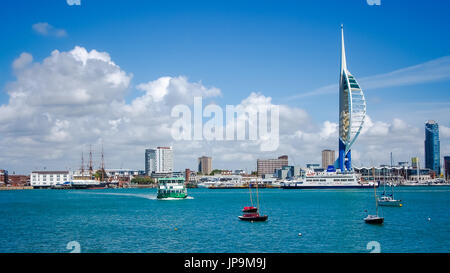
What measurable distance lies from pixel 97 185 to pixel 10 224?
103646 millimetres

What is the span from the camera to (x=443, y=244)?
760 inches

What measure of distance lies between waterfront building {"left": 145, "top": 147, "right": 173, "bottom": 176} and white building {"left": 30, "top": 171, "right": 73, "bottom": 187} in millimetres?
34676

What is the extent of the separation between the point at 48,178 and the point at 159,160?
4123 centimetres

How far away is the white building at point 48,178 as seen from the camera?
440 feet

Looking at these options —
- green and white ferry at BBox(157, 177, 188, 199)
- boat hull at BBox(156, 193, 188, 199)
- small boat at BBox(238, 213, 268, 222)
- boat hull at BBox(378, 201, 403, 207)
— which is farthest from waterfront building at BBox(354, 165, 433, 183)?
small boat at BBox(238, 213, 268, 222)

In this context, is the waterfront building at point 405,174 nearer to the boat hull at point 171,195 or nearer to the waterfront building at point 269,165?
the waterfront building at point 269,165

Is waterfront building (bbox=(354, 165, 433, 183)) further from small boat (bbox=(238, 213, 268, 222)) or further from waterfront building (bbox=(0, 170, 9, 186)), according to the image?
waterfront building (bbox=(0, 170, 9, 186))

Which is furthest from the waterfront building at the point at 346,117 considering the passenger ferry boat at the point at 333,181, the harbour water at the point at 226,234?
the harbour water at the point at 226,234

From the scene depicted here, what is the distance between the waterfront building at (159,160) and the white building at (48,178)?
34676mm

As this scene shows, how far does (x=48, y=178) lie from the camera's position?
444 ft

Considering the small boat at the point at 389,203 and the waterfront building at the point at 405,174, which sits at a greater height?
the small boat at the point at 389,203

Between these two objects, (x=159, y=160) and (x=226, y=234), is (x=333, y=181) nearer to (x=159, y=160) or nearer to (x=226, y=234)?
(x=226, y=234)
